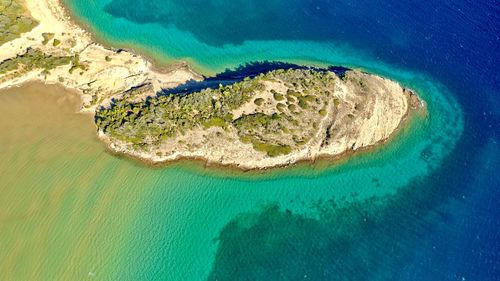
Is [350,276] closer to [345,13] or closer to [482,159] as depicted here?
[482,159]

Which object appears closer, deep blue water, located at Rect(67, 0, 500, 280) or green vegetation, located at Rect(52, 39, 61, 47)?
deep blue water, located at Rect(67, 0, 500, 280)

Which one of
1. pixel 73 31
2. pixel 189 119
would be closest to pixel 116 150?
pixel 189 119

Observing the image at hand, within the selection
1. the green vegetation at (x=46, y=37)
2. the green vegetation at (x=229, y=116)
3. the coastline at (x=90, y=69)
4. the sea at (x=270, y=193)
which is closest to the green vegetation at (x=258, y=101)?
the green vegetation at (x=229, y=116)

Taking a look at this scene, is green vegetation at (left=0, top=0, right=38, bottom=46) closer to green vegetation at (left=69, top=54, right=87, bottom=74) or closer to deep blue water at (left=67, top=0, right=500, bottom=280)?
green vegetation at (left=69, top=54, right=87, bottom=74)

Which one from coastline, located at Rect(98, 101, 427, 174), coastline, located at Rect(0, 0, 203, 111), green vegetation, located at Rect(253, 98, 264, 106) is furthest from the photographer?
coastline, located at Rect(0, 0, 203, 111)

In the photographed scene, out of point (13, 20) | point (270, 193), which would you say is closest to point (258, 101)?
point (270, 193)

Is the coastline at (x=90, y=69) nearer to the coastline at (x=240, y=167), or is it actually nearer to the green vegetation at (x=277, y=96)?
the coastline at (x=240, y=167)

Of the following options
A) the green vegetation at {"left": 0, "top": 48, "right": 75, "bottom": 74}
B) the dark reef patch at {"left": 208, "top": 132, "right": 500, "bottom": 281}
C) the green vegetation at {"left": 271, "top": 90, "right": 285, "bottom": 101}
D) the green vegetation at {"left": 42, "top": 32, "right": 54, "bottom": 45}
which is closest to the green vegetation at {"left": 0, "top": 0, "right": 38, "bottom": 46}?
the green vegetation at {"left": 42, "top": 32, "right": 54, "bottom": 45}

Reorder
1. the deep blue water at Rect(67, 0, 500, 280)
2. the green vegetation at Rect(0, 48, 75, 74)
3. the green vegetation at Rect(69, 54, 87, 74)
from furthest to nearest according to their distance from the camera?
the green vegetation at Rect(69, 54, 87, 74)
the green vegetation at Rect(0, 48, 75, 74)
the deep blue water at Rect(67, 0, 500, 280)
